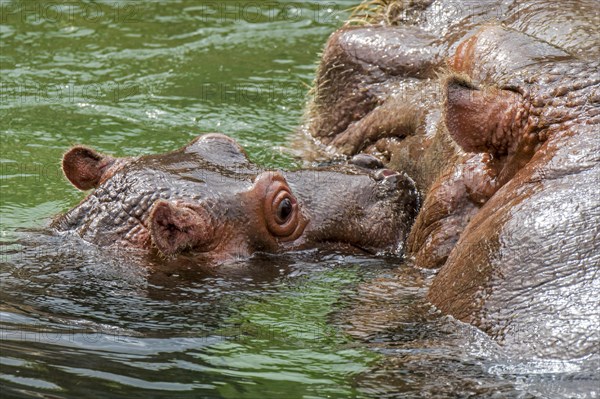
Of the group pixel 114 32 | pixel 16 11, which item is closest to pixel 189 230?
pixel 114 32

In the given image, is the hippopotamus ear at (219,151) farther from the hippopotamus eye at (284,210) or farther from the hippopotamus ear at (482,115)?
the hippopotamus ear at (482,115)

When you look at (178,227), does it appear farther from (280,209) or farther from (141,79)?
(141,79)

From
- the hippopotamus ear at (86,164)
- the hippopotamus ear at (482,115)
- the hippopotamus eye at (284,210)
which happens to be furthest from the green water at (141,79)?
the hippopotamus ear at (482,115)

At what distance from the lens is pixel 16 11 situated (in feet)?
41.9

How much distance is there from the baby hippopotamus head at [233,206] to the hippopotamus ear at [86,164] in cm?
16

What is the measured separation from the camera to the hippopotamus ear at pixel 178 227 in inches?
232

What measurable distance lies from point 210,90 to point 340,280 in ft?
15.9

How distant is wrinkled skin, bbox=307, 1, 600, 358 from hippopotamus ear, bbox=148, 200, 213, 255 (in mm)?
1079

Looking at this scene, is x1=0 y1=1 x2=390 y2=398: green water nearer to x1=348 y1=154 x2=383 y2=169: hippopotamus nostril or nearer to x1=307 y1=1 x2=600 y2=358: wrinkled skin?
x1=307 y1=1 x2=600 y2=358: wrinkled skin

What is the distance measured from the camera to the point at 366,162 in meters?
6.96

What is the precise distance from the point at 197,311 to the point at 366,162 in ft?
5.60

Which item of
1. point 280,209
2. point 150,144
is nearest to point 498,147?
point 280,209

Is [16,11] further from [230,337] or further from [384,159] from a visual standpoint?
[230,337]

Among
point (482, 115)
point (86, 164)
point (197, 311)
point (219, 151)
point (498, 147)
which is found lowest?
point (197, 311)
